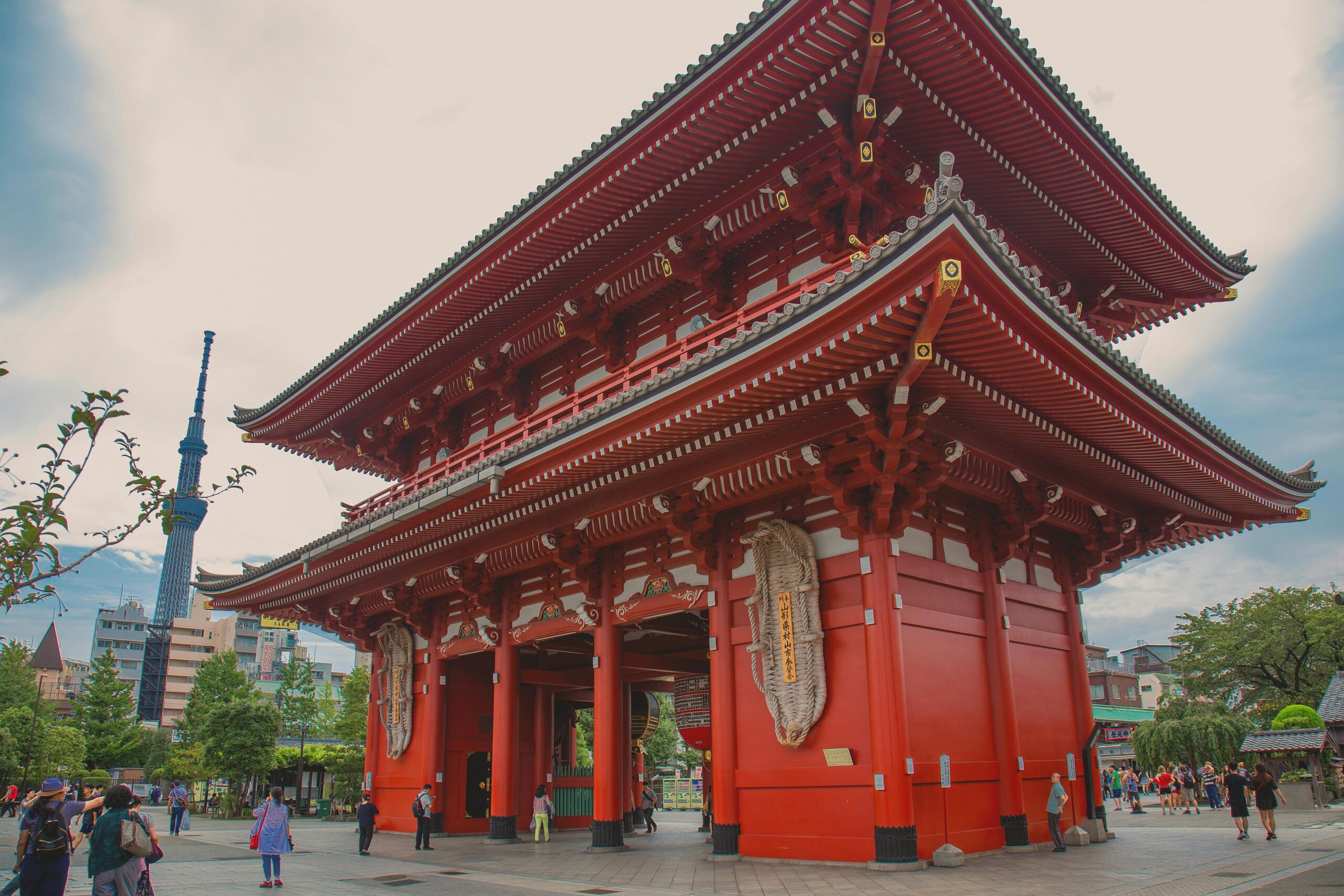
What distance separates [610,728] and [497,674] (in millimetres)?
4254

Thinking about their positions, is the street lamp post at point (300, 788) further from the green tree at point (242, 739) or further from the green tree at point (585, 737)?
the green tree at point (585, 737)

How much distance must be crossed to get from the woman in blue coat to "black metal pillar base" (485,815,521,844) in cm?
618

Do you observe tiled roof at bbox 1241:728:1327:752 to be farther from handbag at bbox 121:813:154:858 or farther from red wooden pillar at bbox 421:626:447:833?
handbag at bbox 121:813:154:858

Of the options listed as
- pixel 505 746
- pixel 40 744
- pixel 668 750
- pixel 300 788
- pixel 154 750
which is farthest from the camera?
pixel 154 750

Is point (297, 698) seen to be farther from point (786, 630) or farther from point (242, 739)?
point (786, 630)

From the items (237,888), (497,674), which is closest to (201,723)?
(497,674)

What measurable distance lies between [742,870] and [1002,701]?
550 cm

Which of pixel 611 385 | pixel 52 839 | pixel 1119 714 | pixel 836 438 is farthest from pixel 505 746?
pixel 1119 714

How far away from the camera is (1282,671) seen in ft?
151

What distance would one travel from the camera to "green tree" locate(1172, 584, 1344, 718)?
44312mm

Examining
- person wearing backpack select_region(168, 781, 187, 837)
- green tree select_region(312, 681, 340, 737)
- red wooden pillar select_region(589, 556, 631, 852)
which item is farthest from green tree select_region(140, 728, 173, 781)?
red wooden pillar select_region(589, 556, 631, 852)

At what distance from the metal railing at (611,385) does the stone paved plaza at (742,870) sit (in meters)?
7.86

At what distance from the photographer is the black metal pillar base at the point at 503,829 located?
19.5m

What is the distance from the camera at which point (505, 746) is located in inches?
770
